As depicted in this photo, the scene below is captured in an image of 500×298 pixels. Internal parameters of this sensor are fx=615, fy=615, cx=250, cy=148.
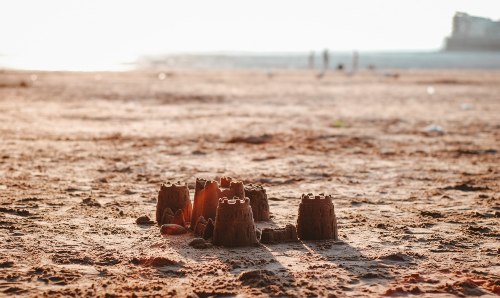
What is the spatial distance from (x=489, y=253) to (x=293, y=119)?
10522 millimetres

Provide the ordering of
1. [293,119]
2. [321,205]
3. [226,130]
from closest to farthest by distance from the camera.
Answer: [321,205]
[226,130]
[293,119]

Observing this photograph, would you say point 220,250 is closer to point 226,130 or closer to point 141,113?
point 226,130

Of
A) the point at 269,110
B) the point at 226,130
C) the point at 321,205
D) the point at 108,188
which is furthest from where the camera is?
the point at 269,110

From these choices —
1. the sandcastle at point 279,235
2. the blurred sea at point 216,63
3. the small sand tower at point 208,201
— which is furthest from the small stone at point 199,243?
the blurred sea at point 216,63

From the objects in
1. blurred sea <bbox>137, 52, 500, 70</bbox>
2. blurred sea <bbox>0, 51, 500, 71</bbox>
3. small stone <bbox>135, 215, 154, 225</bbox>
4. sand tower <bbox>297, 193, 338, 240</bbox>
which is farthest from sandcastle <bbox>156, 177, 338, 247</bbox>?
blurred sea <bbox>0, 51, 500, 71</bbox>

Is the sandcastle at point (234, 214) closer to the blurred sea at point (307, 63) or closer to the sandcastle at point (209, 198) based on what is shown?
the sandcastle at point (209, 198)

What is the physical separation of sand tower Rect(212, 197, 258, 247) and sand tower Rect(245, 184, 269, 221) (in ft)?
2.50

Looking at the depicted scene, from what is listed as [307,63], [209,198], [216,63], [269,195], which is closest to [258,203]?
[209,198]

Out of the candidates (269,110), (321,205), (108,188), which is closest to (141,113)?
(269,110)

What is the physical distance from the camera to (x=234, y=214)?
4.95 metres

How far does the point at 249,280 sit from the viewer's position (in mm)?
4164

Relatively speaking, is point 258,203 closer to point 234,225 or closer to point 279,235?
point 279,235

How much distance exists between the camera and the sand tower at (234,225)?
4.93m

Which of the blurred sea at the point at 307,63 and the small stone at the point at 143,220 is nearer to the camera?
the small stone at the point at 143,220
